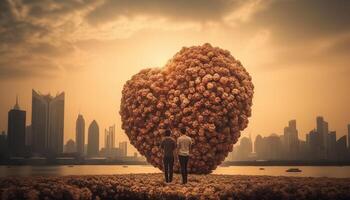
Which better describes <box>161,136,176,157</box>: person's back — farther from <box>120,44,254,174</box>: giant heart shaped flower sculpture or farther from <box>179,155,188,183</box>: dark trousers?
<box>120,44,254,174</box>: giant heart shaped flower sculpture

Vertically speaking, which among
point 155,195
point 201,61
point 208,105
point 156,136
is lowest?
point 155,195

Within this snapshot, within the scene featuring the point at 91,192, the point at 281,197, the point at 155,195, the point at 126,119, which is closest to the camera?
the point at 281,197

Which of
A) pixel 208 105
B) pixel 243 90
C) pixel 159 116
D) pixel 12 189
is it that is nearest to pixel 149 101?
pixel 159 116

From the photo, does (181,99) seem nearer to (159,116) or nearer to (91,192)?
(159,116)

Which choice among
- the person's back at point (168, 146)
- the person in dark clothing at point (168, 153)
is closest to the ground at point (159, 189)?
the person in dark clothing at point (168, 153)

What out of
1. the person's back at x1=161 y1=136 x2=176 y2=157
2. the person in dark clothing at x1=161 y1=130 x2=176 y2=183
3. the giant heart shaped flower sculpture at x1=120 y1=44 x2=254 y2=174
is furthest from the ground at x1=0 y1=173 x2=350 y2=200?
the giant heart shaped flower sculpture at x1=120 y1=44 x2=254 y2=174

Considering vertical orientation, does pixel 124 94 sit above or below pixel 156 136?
above

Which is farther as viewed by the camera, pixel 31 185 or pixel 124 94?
pixel 124 94
